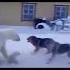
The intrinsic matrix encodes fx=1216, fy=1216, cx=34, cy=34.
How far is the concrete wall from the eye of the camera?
8.19m

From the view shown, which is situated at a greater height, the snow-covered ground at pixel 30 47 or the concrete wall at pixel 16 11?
the concrete wall at pixel 16 11

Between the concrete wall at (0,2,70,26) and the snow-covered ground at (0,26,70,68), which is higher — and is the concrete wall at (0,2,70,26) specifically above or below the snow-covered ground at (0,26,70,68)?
above

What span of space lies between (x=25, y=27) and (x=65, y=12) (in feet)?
0.94

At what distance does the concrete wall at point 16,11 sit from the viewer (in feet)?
26.9

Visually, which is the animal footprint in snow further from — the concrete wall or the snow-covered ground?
the concrete wall

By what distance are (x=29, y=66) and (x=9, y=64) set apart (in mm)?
136

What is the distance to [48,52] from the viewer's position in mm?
8219

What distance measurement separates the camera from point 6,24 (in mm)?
8195

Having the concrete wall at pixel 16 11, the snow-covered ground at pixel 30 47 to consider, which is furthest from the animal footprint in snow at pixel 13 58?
the concrete wall at pixel 16 11

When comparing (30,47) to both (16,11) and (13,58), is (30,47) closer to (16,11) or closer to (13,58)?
(13,58)

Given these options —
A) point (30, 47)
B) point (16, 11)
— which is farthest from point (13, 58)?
point (16, 11)

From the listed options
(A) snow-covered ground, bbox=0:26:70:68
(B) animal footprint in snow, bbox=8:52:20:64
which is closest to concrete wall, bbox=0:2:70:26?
(A) snow-covered ground, bbox=0:26:70:68

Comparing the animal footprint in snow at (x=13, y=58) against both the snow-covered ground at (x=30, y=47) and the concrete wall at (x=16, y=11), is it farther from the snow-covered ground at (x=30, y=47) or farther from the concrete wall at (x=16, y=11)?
the concrete wall at (x=16, y=11)

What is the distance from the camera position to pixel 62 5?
8.18 m
